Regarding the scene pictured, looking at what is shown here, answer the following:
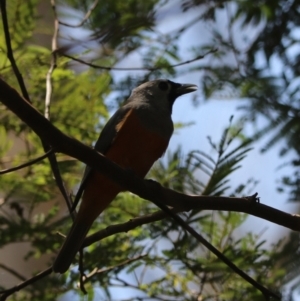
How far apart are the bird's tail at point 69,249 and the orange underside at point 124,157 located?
0.53 feet

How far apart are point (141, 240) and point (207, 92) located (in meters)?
1.33

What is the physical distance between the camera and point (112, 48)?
464cm

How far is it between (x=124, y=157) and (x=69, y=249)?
72 centimetres

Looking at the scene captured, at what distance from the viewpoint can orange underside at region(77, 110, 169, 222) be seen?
4.19 metres

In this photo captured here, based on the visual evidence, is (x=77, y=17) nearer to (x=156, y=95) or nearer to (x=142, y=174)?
(x=156, y=95)

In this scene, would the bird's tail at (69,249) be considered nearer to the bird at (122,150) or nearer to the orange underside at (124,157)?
the bird at (122,150)

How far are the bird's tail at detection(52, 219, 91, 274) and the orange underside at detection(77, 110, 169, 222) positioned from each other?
0.16 metres

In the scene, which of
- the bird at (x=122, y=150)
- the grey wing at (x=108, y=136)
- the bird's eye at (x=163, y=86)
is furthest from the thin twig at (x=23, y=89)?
the bird's eye at (x=163, y=86)

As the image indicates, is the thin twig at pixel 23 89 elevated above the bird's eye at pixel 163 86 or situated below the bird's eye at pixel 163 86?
below

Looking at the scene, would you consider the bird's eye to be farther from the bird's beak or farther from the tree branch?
the tree branch

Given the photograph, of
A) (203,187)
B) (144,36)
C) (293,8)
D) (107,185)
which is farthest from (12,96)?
(293,8)

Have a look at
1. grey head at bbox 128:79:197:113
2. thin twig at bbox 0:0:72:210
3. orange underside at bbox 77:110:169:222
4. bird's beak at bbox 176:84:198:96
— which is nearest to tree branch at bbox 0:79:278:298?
thin twig at bbox 0:0:72:210

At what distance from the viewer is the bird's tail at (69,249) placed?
12.4ft

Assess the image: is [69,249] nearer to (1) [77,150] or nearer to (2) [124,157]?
(2) [124,157]
